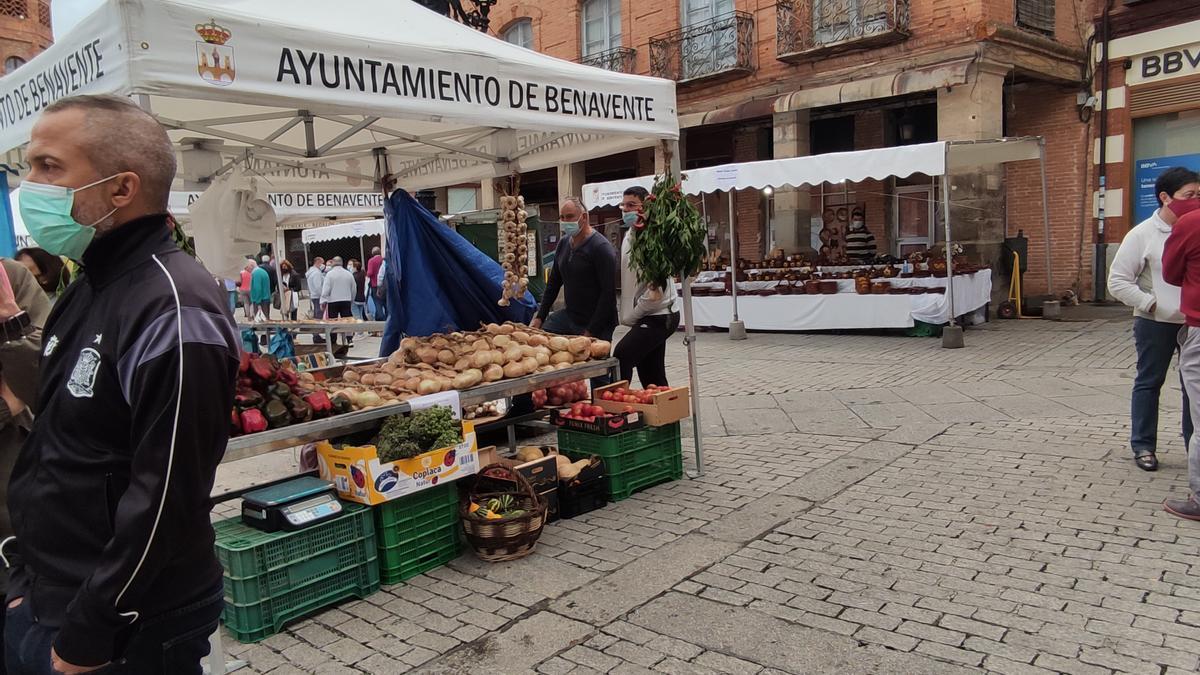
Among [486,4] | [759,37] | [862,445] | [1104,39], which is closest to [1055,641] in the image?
[862,445]

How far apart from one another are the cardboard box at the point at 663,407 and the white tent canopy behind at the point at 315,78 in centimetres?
182

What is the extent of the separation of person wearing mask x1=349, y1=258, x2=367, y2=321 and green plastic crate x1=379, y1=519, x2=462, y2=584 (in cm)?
1587

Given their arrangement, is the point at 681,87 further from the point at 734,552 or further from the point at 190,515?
the point at 190,515

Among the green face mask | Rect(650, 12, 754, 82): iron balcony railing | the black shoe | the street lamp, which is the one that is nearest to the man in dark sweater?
the black shoe

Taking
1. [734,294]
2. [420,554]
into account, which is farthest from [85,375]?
[734,294]

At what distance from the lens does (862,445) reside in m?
6.50

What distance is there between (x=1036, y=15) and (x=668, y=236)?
13.4m

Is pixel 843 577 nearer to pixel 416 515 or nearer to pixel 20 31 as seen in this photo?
pixel 416 515

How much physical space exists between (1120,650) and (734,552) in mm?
1791

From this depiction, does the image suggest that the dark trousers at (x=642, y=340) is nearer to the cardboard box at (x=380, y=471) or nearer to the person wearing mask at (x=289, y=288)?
the cardboard box at (x=380, y=471)

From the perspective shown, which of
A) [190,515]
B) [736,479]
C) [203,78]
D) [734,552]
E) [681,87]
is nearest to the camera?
[190,515]

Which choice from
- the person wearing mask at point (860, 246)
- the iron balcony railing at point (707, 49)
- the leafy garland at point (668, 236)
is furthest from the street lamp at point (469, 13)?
the iron balcony railing at point (707, 49)

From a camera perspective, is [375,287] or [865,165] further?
[375,287]

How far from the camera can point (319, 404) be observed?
435 cm
